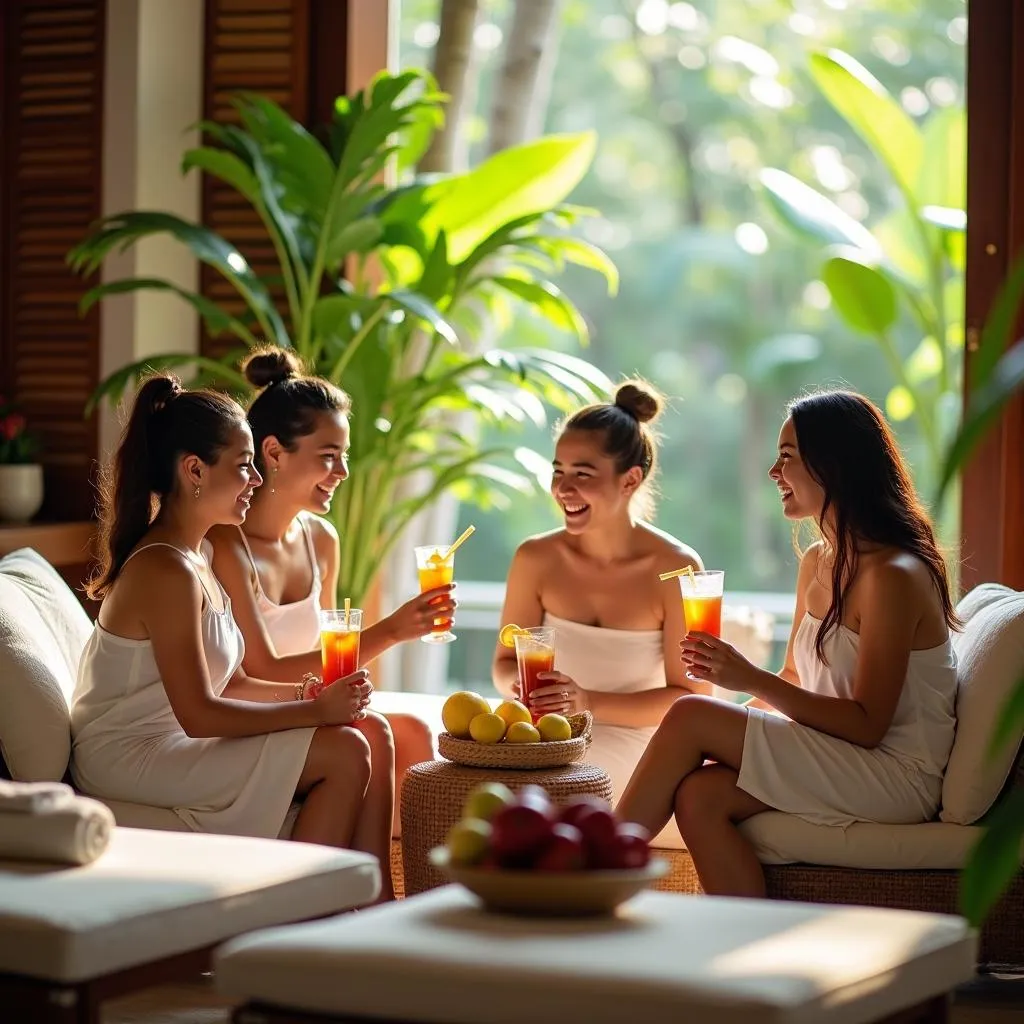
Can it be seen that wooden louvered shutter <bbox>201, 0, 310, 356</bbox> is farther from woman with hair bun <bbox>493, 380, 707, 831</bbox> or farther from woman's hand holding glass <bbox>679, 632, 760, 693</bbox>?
woman's hand holding glass <bbox>679, 632, 760, 693</bbox>

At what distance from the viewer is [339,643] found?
3.24 m

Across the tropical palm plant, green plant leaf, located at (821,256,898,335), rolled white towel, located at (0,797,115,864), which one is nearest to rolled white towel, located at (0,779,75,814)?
rolled white towel, located at (0,797,115,864)

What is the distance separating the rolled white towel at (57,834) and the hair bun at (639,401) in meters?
1.79

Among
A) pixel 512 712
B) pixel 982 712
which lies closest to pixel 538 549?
pixel 512 712

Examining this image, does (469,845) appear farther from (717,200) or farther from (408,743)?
(717,200)

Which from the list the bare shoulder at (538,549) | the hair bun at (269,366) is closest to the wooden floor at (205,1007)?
the bare shoulder at (538,549)

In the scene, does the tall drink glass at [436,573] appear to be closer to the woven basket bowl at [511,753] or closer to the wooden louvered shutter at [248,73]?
the woven basket bowl at [511,753]

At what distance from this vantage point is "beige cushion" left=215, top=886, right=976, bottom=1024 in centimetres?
190

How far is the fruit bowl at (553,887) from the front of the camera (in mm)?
2129

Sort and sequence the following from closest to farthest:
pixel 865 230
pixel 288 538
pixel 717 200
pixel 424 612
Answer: pixel 424 612 < pixel 288 538 < pixel 865 230 < pixel 717 200

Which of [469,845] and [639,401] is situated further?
[639,401]

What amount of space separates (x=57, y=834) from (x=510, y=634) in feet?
4.36

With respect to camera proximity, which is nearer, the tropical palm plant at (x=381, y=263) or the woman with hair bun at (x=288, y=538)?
the woman with hair bun at (x=288, y=538)

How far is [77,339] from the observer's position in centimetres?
523
